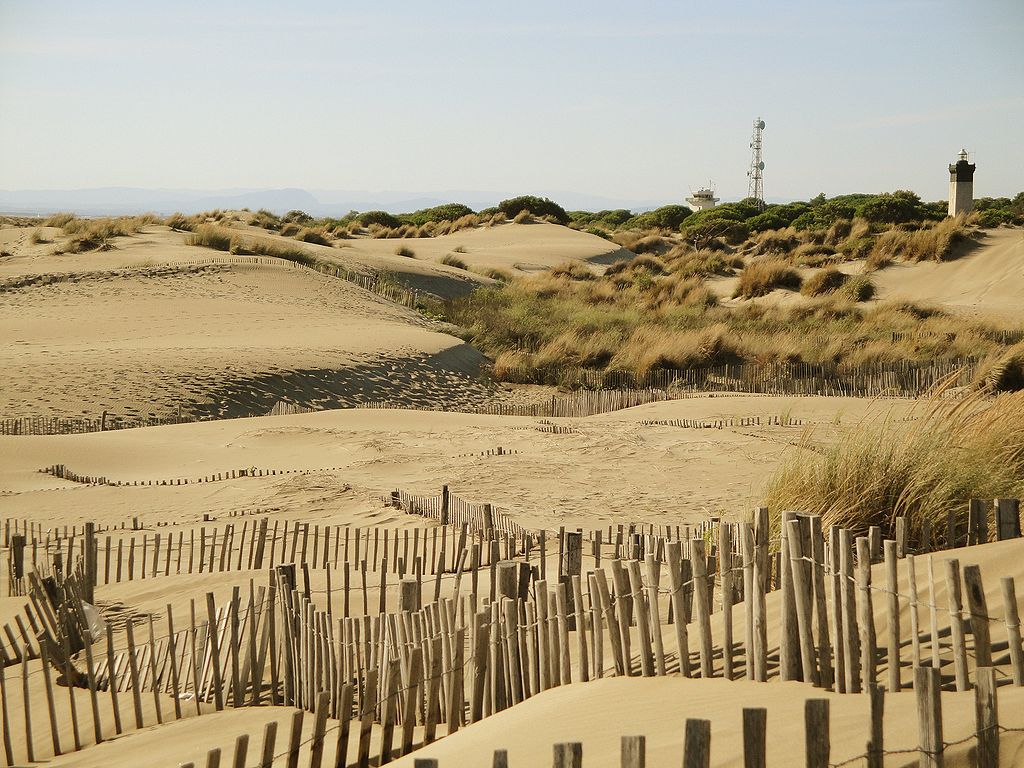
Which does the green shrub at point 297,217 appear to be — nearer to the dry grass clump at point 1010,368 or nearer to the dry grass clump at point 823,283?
the dry grass clump at point 823,283

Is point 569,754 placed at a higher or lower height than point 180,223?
lower

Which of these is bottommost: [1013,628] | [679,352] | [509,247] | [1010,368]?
[679,352]

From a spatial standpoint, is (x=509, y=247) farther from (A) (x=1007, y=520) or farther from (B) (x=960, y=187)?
(A) (x=1007, y=520)

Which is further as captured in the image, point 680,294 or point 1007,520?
point 680,294

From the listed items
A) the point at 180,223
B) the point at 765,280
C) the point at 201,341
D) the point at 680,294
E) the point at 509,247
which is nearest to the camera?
the point at 201,341

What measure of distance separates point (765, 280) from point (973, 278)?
6018mm

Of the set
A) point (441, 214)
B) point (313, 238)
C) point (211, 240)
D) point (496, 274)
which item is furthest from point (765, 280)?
point (441, 214)

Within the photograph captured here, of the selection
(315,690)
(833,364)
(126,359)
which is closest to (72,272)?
(126,359)

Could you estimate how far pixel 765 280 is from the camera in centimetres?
3388

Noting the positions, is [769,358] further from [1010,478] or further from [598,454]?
[1010,478]

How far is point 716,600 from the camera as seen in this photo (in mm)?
6816

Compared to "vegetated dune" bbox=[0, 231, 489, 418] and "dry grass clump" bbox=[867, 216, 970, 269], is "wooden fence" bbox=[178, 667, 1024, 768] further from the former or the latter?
"dry grass clump" bbox=[867, 216, 970, 269]

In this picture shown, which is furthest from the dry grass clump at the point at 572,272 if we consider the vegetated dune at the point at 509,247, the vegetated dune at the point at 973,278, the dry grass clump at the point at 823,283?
the vegetated dune at the point at 973,278

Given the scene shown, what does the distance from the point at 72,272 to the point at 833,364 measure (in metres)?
19.4
